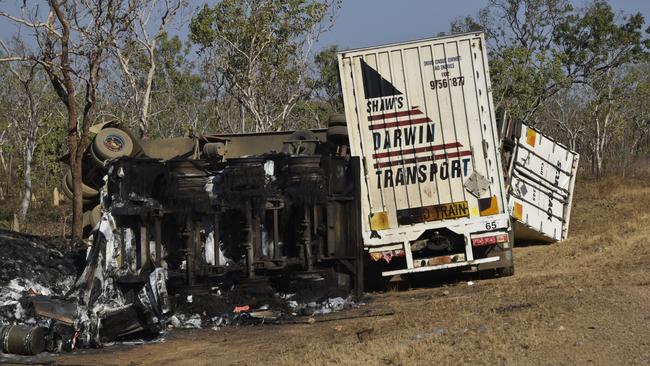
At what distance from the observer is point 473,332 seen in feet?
24.7

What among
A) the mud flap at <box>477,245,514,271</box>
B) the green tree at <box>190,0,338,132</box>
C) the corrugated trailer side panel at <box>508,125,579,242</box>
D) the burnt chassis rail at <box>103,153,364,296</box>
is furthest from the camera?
the green tree at <box>190,0,338,132</box>

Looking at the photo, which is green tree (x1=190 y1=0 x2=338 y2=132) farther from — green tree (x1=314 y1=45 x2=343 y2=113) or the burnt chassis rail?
the burnt chassis rail

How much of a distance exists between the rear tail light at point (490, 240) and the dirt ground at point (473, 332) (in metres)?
0.57

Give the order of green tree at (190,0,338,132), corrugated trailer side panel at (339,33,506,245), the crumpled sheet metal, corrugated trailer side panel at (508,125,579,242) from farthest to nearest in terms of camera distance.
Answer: green tree at (190,0,338,132), corrugated trailer side panel at (508,125,579,242), corrugated trailer side panel at (339,33,506,245), the crumpled sheet metal

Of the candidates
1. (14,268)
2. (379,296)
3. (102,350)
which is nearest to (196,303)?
(102,350)

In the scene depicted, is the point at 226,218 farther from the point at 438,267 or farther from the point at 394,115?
the point at 438,267

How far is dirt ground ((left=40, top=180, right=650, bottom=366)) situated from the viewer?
681 cm

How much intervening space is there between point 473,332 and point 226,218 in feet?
13.5

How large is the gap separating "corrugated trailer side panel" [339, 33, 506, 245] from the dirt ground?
1.11 metres

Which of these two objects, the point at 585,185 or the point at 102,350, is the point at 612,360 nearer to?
the point at 102,350

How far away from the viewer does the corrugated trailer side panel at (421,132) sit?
39.6 feet

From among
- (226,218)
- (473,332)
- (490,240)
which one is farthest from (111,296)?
(490,240)

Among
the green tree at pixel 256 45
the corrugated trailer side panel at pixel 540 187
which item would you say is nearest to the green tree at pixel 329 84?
the green tree at pixel 256 45

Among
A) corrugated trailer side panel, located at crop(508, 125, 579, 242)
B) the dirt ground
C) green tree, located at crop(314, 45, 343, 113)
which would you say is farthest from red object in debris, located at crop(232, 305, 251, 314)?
green tree, located at crop(314, 45, 343, 113)
